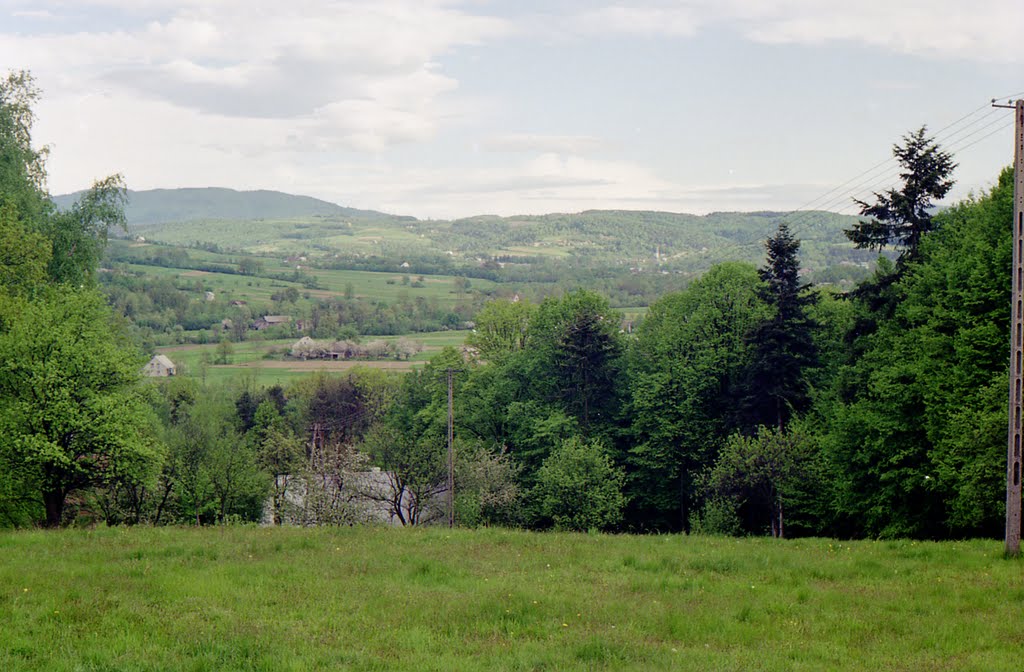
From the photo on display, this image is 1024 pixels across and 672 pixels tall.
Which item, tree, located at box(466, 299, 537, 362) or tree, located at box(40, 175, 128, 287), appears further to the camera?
tree, located at box(466, 299, 537, 362)

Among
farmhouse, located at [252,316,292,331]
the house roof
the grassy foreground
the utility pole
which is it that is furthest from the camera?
farmhouse, located at [252,316,292,331]

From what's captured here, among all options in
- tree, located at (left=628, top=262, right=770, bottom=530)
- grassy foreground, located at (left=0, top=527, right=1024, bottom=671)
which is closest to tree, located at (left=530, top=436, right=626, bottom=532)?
tree, located at (left=628, top=262, right=770, bottom=530)

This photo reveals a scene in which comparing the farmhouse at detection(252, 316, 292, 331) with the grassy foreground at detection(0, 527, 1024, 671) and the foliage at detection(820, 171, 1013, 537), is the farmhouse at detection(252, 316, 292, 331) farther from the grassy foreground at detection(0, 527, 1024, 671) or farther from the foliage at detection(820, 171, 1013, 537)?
the grassy foreground at detection(0, 527, 1024, 671)

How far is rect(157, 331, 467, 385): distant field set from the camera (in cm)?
→ 11450

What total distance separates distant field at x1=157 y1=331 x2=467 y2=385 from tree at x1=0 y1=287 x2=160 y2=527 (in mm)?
73472

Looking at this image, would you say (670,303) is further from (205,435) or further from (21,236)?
(21,236)

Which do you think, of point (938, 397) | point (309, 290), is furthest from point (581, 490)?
point (309, 290)

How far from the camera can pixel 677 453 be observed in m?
46.4

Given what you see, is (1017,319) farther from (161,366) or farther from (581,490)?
(161,366)

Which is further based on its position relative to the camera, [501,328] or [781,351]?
[501,328]

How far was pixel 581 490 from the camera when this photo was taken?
43.1 meters

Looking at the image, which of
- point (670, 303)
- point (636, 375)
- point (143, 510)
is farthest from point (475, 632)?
point (670, 303)

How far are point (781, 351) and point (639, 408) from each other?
9.34m

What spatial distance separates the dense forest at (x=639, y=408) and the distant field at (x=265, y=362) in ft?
175
